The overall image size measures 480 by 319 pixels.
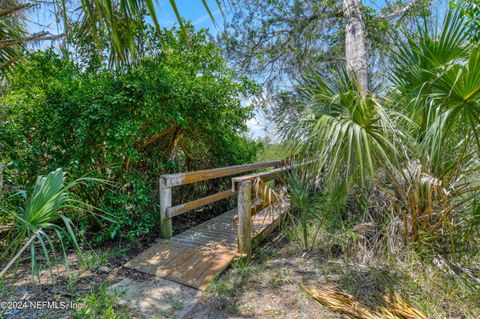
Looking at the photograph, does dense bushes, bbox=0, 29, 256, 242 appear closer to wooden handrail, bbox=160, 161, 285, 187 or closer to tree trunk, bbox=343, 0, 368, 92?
wooden handrail, bbox=160, 161, 285, 187

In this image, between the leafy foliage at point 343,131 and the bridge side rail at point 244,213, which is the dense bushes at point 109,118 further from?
the leafy foliage at point 343,131

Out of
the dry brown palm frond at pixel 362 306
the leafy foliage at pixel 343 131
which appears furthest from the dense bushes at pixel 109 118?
the dry brown palm frond at pixel 362 306

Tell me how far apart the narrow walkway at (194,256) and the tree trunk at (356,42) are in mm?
2339

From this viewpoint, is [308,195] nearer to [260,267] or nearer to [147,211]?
[260,267]

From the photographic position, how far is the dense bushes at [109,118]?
3123 millimetres

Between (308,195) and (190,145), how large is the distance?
2.65 meters

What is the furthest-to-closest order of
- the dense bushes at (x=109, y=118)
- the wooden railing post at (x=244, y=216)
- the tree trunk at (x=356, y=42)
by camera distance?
1. the tree trunk at (x=356, y=42)
2. the dense bushes at (x=109, y=118)
3. the wooden railing post at (x=244, y=216)

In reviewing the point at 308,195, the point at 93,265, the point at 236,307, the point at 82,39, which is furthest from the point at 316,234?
the point at 82,39

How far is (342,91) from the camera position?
8.20 ft

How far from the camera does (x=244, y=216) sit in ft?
9.88

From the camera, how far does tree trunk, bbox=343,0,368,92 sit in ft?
12.7

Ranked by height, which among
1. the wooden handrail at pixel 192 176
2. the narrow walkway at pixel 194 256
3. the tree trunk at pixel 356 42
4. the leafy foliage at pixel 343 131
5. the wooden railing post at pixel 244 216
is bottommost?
the narrow walkway at pixel 194 256

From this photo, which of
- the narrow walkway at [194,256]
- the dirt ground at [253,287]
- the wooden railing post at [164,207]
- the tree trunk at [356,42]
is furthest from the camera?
the tree trunk at [356,42]

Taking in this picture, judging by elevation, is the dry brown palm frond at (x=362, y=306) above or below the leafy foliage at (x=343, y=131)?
below
